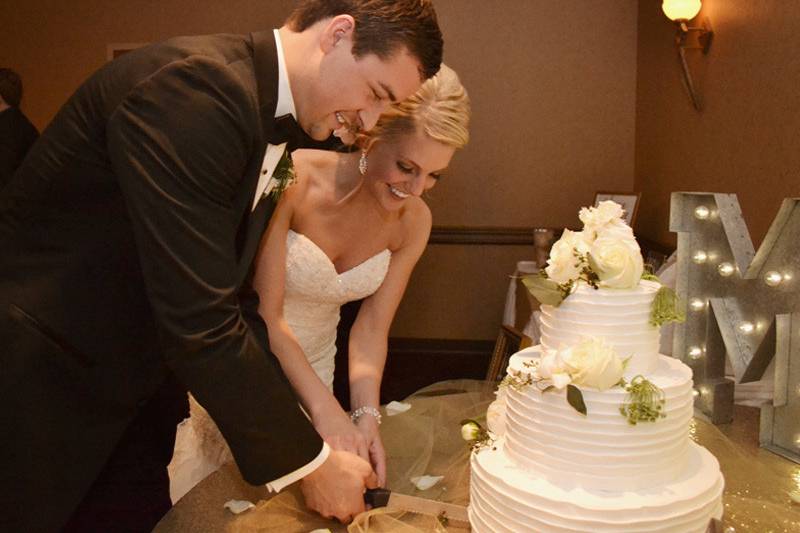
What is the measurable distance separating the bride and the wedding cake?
1.90 ft

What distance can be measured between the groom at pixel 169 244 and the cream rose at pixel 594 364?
1.74 feet

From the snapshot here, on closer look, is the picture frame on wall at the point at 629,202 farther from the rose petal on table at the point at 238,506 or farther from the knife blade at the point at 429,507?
the rose petal on table at the point at 238,506

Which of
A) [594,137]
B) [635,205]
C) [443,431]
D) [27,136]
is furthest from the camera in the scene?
[594,137]

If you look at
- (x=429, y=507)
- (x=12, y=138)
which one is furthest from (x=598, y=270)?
(x=12, y=138)

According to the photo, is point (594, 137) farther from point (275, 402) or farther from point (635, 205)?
point (275, 402)

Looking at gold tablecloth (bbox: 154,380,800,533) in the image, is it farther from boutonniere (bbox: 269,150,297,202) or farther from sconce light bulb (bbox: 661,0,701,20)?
sconce light bulb (bbox: 661,0,701,20)

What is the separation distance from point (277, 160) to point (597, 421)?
33.2 inches

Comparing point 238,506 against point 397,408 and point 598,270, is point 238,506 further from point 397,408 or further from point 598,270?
point 598,270

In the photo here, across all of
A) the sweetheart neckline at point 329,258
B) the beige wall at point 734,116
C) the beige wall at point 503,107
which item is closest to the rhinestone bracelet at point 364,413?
the sweetheart neckline at point 329,258

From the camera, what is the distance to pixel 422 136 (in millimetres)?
2150

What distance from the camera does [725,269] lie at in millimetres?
1917

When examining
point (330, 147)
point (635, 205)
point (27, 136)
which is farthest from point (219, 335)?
point (27, 136)

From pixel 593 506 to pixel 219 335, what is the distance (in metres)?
0.68

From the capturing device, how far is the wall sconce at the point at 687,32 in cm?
377
